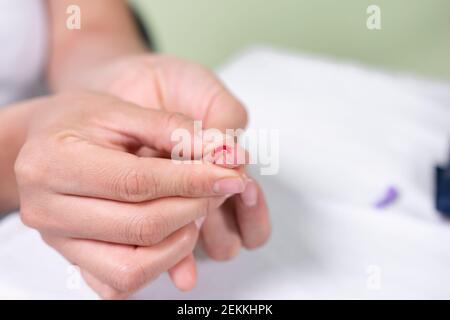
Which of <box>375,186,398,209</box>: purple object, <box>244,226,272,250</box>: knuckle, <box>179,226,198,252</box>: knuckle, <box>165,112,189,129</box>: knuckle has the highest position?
<box>165,112,189,129</box>: knuckle

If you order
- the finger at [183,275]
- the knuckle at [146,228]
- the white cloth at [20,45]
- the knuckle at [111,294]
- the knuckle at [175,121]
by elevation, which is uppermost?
the white cloth at [20,45]

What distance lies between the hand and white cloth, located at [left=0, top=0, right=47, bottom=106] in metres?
0.22

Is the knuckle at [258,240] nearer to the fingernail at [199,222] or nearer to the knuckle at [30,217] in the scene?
the fingernail at [199,222]

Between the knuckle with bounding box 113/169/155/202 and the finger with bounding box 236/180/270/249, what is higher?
the knuckle with bounding box 113/169/155/202

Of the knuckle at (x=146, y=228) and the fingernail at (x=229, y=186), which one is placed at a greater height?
the fingernail at (x=229, y=186)

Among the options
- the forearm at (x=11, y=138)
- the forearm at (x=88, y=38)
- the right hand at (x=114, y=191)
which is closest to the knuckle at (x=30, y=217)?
the right hand at (x=114, y=191)

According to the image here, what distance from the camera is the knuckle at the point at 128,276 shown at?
1.32 ft

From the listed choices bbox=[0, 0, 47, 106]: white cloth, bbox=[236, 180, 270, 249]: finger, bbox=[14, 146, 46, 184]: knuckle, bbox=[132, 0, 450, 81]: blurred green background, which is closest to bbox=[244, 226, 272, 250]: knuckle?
bbox=[236, 180, 270, 249]: finger

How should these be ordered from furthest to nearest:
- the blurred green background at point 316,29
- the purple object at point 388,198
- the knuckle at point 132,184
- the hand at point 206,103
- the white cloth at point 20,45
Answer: the blurred green background at point 316,29
the white cloth at point 20,45
the purple object at point 388,198
the hand at point 206,103
the knuckle at point 132,184

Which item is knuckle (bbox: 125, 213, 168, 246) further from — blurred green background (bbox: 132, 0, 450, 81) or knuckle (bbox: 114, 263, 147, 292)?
blurred green background (bbox: 132, 0, 450, 81)

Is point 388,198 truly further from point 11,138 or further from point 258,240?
point 11,138

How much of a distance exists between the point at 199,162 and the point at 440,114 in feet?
1.71

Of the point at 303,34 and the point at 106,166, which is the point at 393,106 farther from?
the point at 106,166

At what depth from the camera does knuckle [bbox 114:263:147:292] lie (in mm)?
402
